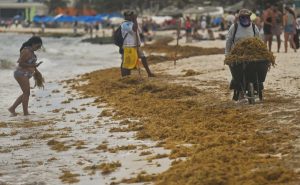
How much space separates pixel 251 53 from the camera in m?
10.7

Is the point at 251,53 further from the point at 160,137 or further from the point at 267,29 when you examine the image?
the point at 267,29

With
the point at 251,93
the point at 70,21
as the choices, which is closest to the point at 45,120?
the point at 251,93

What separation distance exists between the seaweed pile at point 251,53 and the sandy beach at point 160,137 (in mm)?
766

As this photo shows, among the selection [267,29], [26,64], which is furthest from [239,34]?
[267,29]

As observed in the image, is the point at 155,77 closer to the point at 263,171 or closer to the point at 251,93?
the point at 251,93

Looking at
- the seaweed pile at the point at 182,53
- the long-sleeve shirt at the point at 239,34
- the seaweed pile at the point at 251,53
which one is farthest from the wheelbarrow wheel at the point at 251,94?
the seaweed pile at the point at 182,53

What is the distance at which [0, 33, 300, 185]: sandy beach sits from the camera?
6863mm

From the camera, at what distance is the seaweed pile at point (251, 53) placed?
35.1 ft

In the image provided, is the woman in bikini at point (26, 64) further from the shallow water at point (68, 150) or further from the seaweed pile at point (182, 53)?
the seaweed pile at point (182, 53)

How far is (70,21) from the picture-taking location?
125 meters

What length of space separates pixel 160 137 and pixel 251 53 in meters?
2.54

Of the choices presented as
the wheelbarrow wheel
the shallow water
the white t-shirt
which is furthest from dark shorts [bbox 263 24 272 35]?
the wheelbarrow wheel

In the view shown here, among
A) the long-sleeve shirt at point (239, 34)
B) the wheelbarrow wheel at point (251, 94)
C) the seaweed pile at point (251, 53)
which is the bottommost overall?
the wheelbarrow wheel at point (251, 94)

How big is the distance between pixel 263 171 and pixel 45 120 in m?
6.39
